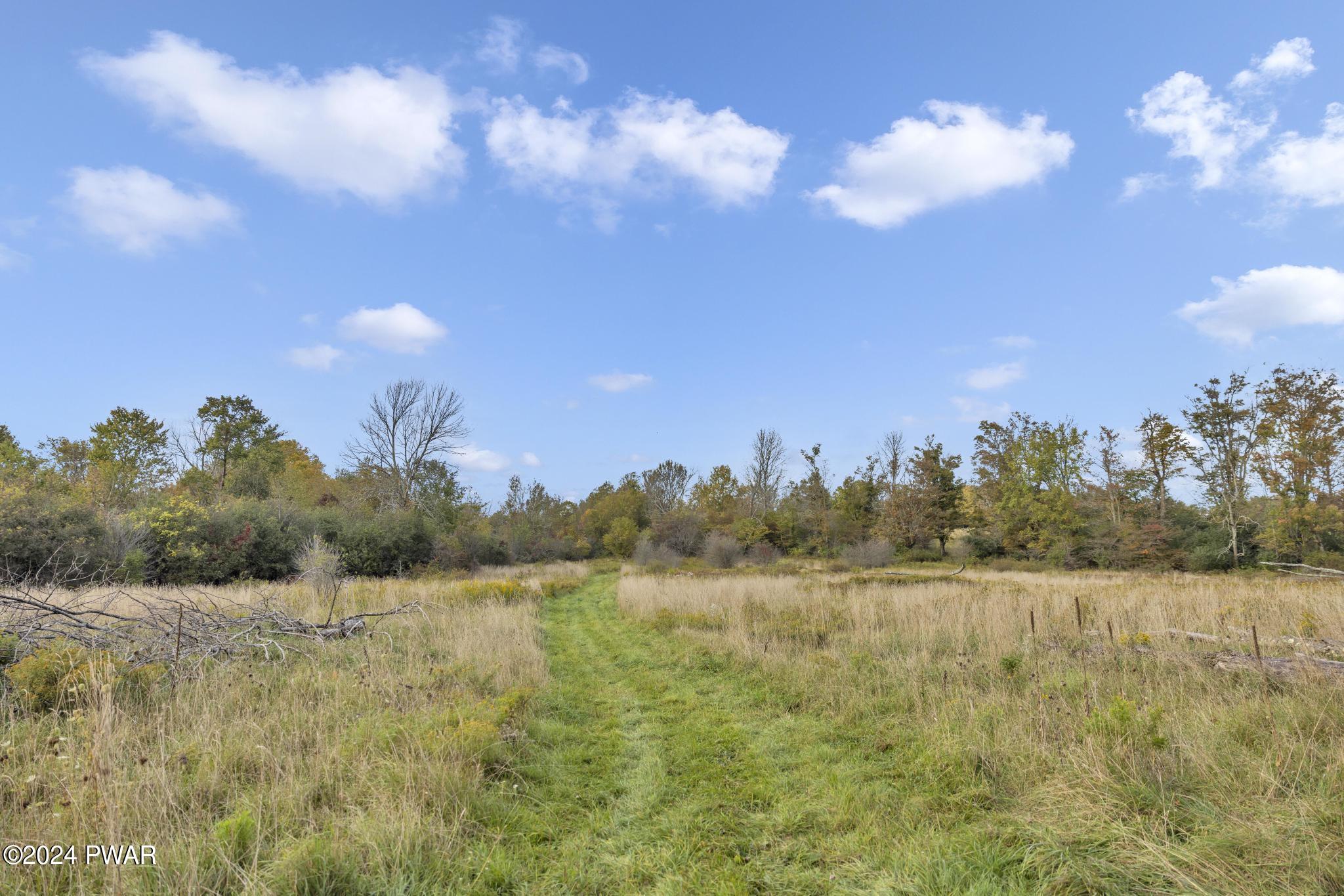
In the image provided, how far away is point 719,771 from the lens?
17.3 ft

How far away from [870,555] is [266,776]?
34.0m

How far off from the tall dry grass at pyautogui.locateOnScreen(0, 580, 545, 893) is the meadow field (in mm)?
26

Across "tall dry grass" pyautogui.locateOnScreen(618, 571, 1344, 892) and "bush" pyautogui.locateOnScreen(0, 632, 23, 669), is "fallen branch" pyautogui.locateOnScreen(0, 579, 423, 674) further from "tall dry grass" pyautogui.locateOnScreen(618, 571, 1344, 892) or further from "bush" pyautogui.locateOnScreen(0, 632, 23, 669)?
"tall dry grass" pyautogui.locateOnScreen(618, 571, 1344, 892)

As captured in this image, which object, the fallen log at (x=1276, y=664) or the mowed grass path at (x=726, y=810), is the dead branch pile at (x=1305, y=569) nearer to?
the fallen log at (x=1276, y=664)

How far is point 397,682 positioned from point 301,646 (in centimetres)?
279

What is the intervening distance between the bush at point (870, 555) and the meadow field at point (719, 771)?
26.2m

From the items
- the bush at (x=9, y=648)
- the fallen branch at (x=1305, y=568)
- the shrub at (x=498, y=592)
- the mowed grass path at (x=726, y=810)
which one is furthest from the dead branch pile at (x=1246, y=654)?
the shrub at (x=498, y=592)

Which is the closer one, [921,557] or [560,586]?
[560,586]

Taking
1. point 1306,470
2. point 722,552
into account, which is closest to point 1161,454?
point 1306,470

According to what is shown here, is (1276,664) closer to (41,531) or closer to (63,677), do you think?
(63,677)

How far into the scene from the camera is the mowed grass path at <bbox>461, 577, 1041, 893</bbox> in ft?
11.6

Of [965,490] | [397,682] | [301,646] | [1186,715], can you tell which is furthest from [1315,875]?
[965,490]

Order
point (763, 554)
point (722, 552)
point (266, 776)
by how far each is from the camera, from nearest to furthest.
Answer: point (266, 776), point (722, 552), point (763, 554)

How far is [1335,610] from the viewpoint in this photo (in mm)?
9289
